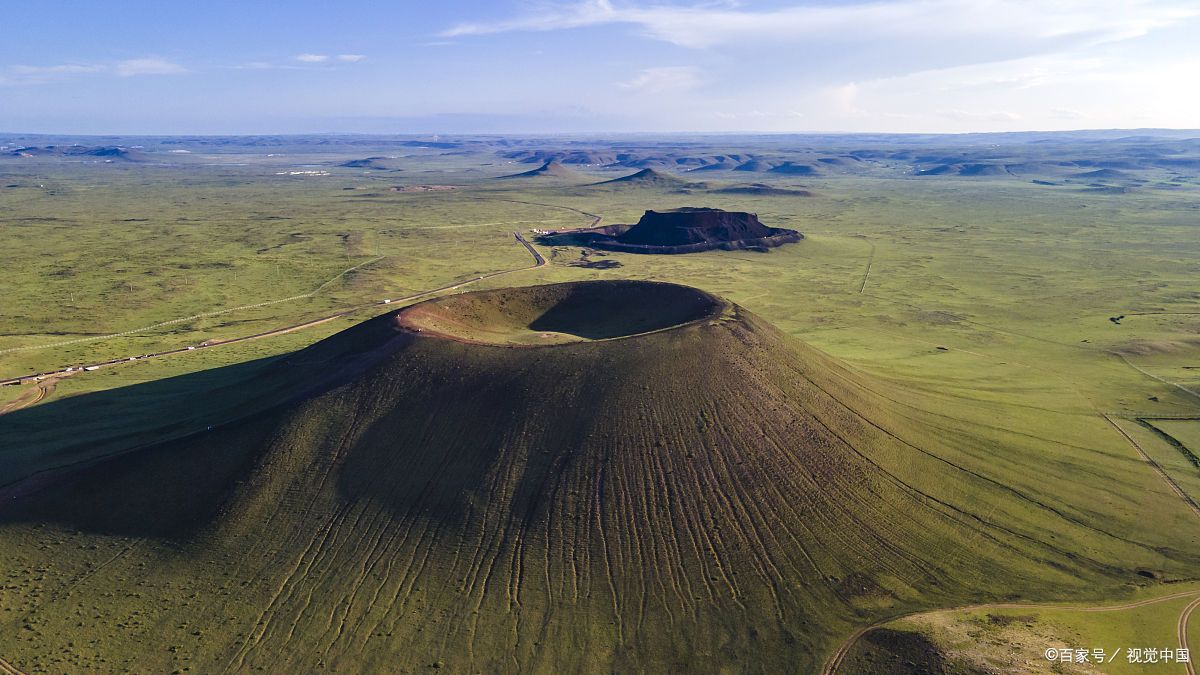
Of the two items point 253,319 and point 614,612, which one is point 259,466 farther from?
point 253,319

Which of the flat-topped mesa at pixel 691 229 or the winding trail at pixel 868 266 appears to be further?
the flat-topped mesa at pixel 691 229

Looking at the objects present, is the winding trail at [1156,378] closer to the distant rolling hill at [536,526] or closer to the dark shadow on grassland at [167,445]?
the distant rolling hill at [536,526]

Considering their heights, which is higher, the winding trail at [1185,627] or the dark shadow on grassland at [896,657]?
the dark shadow on grassland at [896,657]

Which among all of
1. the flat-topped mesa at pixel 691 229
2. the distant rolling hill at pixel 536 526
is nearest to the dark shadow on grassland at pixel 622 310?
the distant rolling hill at pixel 536 526

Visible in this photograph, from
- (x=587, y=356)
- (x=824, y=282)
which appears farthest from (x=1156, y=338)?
(x=587, y=356)

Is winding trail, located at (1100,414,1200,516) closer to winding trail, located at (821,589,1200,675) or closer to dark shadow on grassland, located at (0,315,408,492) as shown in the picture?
winding trail, located at (821,589,1200,675)

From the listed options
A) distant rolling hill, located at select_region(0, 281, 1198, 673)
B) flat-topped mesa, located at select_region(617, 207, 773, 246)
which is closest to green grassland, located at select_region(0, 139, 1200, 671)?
distant rolling hill, located at select_region(0, 281, 1198, 673)
